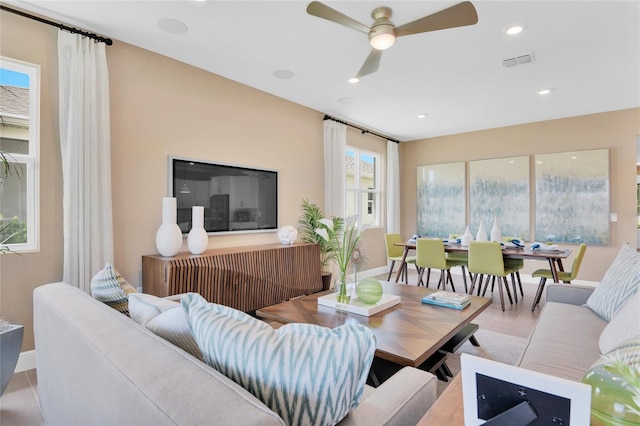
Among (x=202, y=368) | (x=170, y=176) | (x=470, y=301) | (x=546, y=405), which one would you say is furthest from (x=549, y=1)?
(x=170, y=176)

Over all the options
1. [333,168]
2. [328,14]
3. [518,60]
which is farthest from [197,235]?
[518,60]

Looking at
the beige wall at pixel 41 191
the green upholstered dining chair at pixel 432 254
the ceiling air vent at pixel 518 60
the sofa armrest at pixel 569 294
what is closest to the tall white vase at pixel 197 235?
the beige wall at pixel 41 191

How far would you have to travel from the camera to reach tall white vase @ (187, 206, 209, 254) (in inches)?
125

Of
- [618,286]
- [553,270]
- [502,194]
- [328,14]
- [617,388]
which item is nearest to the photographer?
[617,388]

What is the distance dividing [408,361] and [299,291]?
2.57m

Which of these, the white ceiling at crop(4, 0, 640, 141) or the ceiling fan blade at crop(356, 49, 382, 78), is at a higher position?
the white ceiling at crop(4, 0, 640, 141)

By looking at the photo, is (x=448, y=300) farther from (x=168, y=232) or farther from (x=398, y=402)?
(x=168, y=232)

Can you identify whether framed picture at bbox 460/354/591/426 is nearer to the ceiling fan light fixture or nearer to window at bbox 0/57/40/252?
the ceiling fan light fixture

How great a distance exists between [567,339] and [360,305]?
3.94 ft

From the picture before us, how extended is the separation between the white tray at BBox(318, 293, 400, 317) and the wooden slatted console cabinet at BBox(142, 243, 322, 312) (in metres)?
1.13

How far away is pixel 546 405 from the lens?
0.63 meters

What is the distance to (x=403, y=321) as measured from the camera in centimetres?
213

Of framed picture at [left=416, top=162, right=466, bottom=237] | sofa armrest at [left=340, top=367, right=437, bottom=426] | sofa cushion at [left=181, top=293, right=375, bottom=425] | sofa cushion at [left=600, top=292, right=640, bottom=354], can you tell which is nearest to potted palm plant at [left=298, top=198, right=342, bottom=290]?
framed picture at [left=416, top=162, right=466, bottom=237]

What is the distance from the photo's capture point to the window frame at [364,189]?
5.93 m
